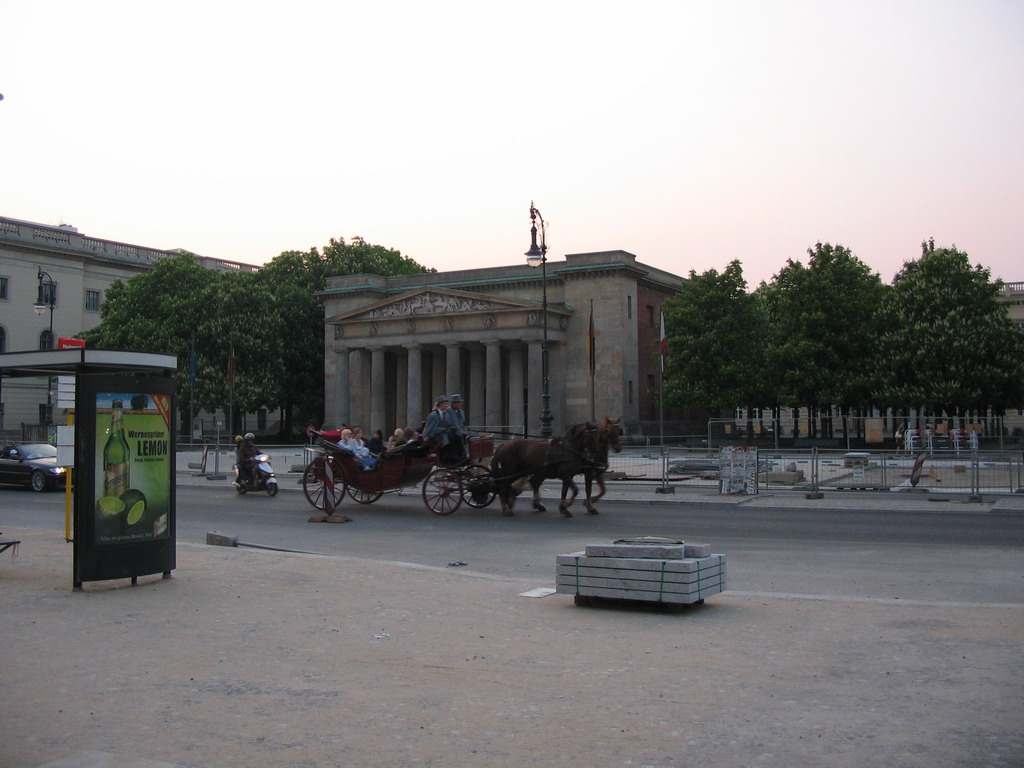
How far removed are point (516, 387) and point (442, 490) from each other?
4628cm

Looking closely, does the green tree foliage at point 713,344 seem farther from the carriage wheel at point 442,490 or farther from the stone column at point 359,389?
the carriage wheel at point 442,490

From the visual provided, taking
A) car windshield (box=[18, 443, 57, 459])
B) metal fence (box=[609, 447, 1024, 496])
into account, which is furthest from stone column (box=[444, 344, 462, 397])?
car windshield (box=[18, 443, 57, 459])

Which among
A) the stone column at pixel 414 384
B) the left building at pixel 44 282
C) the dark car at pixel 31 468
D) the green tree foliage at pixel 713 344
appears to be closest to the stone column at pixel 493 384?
the stone column at pixel 414 384

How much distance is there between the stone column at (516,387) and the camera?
66.0m

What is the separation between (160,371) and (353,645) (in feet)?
16.1

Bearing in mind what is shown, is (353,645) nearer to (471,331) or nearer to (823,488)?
(823,488)

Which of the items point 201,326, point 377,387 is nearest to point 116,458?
point 201,326

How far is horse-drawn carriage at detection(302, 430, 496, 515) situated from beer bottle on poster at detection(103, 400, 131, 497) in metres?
9.20

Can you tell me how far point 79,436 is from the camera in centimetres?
1056

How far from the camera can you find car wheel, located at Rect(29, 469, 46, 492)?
93.5 ft

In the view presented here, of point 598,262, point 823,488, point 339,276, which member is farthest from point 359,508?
point 339,276

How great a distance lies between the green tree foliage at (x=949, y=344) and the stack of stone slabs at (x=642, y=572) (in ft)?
161

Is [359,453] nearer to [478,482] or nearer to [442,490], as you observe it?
[442,490]

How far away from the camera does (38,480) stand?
28.6m
